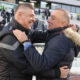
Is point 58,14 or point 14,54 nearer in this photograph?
point 14,54

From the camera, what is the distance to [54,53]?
2424 millimetres

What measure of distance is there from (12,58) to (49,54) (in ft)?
1.05

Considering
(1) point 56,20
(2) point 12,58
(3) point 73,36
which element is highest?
(1) point 56,20

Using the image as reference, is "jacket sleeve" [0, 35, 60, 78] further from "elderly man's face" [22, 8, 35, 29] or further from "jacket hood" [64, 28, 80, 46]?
"jacket hood" [64, 28, 80, 46]

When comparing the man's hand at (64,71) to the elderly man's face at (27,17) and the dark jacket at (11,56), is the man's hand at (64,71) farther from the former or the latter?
the elderly man's face at (27,17)

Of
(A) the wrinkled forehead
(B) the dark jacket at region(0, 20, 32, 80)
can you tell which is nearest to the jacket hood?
(A) the wrinkled forehead

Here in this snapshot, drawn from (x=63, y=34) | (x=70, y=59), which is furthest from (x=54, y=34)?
(x=70, y=59)

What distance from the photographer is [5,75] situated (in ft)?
8.11

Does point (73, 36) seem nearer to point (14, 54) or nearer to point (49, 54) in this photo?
point (49, 54)

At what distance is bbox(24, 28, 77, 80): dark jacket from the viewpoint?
7.84 feet

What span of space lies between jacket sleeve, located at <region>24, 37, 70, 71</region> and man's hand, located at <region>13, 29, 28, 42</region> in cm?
10

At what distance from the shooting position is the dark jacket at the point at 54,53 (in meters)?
2.39

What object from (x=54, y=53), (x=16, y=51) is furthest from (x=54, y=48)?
(x=16, y=51)

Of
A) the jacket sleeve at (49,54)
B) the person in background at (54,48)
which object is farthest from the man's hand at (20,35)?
the jacket sleeve at (49,54)
